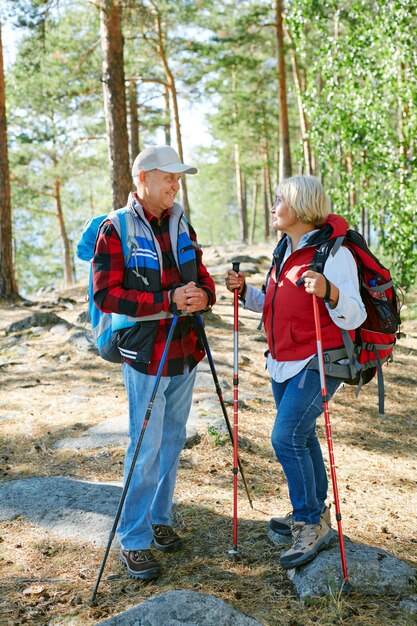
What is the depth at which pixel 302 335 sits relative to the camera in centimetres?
326

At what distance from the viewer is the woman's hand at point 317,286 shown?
9.89ft

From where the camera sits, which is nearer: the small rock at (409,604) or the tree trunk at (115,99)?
the small rock at (409,604)

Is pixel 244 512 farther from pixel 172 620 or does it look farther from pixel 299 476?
pixel 172 620

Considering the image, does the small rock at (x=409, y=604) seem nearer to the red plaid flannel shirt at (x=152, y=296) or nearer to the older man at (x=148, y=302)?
the older man at (x=148, y=302)

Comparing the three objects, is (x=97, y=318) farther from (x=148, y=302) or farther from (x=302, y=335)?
(x=302, y=335)

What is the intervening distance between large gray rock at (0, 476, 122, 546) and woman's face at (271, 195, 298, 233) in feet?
7.20

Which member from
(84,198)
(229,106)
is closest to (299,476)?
(229,106)

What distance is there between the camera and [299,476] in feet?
10.7

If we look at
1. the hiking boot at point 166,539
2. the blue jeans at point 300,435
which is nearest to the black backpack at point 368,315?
the blue jeans at point 300,435

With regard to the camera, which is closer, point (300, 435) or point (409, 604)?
point (409, 604)

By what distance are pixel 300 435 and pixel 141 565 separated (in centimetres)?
113

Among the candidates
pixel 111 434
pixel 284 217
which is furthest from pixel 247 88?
pixel 284 217

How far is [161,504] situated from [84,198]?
38971mm

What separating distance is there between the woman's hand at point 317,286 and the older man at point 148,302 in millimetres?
611
